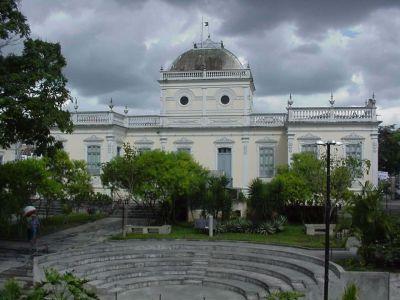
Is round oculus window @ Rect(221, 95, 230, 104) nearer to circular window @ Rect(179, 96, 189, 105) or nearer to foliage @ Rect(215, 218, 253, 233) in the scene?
circular window @ Rect(179, 96, 189, 105)

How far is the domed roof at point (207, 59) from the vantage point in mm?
34438

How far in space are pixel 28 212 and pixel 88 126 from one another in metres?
21.1

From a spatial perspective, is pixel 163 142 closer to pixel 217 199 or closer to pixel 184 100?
pixel 184 100

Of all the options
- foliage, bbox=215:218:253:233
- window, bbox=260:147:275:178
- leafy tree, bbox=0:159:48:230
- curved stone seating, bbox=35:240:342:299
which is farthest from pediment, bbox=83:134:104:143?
curved stone seating, bbox=35:240:342:299

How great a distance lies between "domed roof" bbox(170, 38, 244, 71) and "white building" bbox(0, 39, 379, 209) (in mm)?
66

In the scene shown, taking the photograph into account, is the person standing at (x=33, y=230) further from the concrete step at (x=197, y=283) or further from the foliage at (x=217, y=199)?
the foliage at (x=217, y=199)

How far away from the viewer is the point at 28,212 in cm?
1311

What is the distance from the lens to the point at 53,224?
2634 cm

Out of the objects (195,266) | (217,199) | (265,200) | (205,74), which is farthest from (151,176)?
(205,74)

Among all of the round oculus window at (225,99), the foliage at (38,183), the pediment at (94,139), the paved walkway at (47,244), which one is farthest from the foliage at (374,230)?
the pediment at (94,139)

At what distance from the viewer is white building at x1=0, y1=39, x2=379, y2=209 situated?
3275 centimetres

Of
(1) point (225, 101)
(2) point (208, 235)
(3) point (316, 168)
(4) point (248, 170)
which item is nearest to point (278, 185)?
(3) point (316, 168)

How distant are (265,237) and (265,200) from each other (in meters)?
2.98

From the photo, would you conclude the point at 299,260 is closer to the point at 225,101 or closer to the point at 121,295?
the point at 121,295
